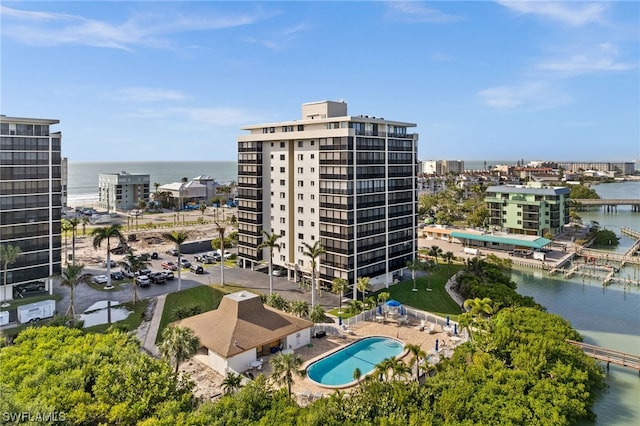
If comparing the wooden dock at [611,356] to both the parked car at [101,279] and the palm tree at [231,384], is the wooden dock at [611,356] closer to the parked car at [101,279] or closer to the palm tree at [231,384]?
the palm tree at [231,384]

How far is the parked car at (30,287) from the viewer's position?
53.4 m

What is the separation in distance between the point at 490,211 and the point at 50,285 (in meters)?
91.9

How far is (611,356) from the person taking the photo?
42.8 metres

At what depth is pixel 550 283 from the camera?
7131cm

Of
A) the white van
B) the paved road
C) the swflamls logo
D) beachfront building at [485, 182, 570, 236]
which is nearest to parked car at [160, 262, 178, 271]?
the paved road

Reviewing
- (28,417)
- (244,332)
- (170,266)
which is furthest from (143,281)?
(28,417)

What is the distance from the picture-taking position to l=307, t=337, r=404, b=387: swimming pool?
36594mm

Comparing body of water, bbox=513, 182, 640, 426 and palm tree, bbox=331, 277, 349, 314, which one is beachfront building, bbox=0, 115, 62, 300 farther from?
body of water, bbox=513, 182, 640, 426

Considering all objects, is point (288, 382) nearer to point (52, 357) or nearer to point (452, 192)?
point (52, 357)

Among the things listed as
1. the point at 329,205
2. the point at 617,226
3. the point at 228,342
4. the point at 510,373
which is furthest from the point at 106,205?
the point at 617,226

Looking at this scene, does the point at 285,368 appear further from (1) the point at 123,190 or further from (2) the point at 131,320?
(1) the point at 123,190

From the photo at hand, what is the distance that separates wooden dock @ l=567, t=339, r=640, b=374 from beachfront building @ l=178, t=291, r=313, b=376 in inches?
1108

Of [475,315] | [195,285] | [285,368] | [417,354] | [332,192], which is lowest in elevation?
[195,285]

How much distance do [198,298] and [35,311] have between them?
1820 centimetres
